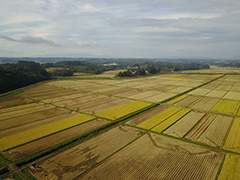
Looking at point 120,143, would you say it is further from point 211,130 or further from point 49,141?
point 211,130

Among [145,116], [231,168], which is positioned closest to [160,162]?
[231,168]

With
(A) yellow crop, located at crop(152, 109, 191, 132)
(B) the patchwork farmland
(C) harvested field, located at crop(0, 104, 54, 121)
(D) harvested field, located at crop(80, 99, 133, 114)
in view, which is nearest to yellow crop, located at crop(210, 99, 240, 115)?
(B) the patchwork farmland

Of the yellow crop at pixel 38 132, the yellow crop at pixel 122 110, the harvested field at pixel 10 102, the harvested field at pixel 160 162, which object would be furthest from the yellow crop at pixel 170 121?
the harvested field at pixel 10 102

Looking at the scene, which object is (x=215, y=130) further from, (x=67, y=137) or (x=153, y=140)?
(x=67, y=137)

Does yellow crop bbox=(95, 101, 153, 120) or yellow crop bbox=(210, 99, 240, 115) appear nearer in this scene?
yellow crop bbox=(95, 101, 153, 120)

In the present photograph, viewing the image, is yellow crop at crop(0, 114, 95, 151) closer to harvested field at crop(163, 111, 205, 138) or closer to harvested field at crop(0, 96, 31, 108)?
harvested field at crop(163, 111, 205, 138)

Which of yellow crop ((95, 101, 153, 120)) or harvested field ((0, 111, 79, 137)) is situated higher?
yellow crop ((95, 101, 153, 120))
